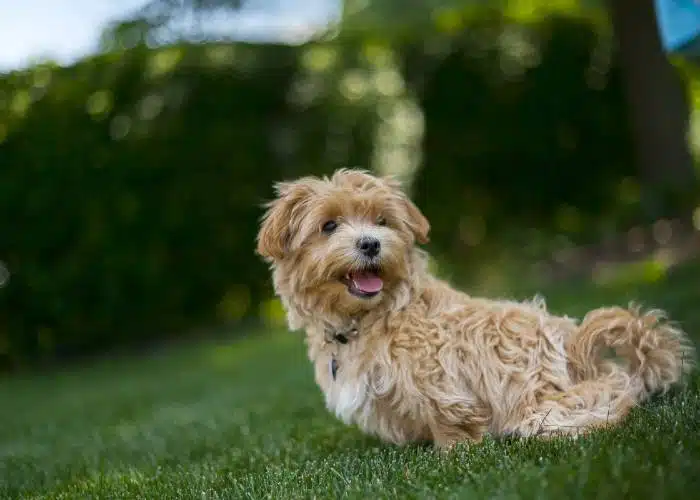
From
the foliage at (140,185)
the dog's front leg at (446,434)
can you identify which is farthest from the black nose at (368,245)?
the foliage at (140,185)

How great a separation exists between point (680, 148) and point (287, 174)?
5.41 metres

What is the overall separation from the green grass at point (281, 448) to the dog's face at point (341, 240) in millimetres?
766

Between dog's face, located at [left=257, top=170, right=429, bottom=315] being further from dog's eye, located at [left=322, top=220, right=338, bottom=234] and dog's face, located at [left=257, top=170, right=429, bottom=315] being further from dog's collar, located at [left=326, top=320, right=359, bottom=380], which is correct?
dog's collar, located at [left=326, top=320, right=359, bottom=380]

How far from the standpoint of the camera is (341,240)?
12.8ft

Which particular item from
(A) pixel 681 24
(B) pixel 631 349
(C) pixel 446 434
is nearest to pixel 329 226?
(C) pixel 446 434

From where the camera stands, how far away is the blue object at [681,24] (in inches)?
194

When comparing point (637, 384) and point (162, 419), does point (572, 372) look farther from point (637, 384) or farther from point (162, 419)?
point (162, 419)

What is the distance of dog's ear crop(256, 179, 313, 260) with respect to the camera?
4059 millimetres

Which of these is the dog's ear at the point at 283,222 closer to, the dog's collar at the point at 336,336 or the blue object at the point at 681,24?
the dog's collar at the point at 336,336

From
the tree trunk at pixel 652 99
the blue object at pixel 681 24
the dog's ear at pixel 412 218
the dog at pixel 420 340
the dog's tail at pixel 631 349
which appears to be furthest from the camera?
the tree trunk at pixel 652 99

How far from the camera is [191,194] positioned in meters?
11.9

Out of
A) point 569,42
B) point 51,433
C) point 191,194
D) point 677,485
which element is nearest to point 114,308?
point 191,194

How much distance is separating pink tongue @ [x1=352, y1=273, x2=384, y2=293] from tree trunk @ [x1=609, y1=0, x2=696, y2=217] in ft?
25.8

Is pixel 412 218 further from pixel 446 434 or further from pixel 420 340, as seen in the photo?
pixel 446 434
